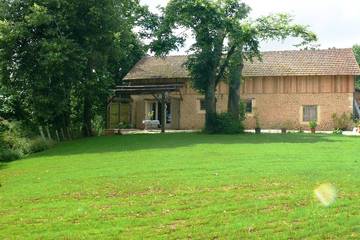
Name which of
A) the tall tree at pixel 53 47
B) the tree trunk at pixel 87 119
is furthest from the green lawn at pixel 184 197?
the tree trunk at pixel 87 119

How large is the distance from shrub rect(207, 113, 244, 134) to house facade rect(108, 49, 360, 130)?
719 centimetres

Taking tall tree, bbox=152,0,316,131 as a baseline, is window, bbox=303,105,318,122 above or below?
below

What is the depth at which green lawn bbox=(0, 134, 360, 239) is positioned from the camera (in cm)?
716

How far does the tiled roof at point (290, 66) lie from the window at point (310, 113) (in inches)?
90.2

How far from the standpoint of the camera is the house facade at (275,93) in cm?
3494

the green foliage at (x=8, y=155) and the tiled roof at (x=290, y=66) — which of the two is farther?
the tiled roof at (x=290, y=66)

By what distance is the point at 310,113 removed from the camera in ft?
116

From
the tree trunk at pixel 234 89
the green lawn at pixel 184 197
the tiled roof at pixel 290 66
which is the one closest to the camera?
the green lawn at pixel 184 197

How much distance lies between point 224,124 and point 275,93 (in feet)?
32.5

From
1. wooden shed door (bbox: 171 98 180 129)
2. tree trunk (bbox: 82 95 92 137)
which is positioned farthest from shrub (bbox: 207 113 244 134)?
wooden shed door (bbox: 171 98 180 129)

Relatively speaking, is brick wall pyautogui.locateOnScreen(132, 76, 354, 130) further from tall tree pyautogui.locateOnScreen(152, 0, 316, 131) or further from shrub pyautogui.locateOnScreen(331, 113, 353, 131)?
tall tree pyautogui.locateOnScreen(152, 0, 316, 131)

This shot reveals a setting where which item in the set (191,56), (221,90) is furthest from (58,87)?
(221,90)

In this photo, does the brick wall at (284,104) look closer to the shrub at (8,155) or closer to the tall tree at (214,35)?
the tall tree at (214,35)

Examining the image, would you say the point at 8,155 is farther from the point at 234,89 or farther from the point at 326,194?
the point at 234,89
